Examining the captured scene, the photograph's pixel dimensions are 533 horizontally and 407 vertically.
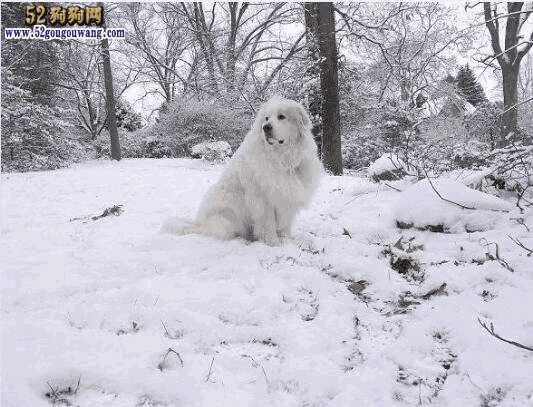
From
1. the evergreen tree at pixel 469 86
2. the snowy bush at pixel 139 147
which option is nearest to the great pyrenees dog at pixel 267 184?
the snowy bush at pixel 139 147

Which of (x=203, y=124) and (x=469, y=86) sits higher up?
(x=469, y=86)

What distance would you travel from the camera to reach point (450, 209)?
438 cm

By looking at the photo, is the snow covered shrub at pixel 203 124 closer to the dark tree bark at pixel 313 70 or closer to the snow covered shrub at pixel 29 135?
the snow covered shrub at pixel 29 135

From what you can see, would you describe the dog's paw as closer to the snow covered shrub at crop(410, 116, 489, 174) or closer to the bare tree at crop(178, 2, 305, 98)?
the snow covered shrub at crop(410, 116, 489, 174)

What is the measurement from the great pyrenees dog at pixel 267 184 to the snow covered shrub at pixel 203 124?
10.9 m

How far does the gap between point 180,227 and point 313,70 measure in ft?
24.2

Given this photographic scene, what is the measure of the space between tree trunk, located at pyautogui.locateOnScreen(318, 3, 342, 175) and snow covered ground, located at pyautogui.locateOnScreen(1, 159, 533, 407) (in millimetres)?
4594

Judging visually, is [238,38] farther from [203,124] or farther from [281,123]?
[281,123]

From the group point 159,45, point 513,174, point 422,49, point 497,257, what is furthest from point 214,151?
point 159,45

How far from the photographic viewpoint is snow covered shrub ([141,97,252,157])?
1569 centimetres

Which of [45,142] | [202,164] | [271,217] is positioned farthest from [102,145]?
[271,217]

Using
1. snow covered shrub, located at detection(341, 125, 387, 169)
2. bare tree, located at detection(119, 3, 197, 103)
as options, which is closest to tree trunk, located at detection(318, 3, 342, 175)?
snow covered shrub, located at detection(341, 125, 387, 169)

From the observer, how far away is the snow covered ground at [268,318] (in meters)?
1.96

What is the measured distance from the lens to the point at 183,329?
2.48 m
